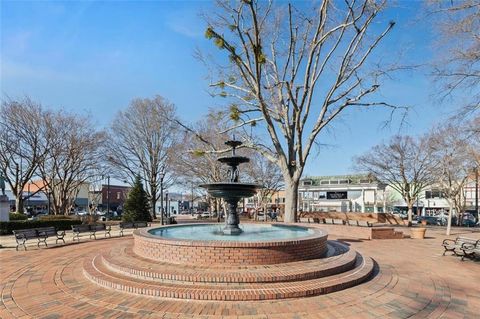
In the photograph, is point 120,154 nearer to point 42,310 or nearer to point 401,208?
point 42,310

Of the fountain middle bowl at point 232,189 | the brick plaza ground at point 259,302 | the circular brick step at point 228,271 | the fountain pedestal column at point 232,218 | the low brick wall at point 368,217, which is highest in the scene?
the fountain middle bowl at point 232,189

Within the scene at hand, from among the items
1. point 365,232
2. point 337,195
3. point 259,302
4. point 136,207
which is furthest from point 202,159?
point 337,195

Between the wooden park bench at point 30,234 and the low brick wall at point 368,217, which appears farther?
the low brick wall at point 368,217

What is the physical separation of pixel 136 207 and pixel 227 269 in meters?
25.1

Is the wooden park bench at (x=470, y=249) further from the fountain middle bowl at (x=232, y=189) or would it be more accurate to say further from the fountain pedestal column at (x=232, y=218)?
the fountain pedestal column at (x=232, y=218)

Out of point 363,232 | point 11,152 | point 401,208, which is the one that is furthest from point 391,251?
point 401,208

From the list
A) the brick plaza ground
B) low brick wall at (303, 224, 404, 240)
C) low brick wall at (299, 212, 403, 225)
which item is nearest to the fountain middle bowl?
the brick plaza ground

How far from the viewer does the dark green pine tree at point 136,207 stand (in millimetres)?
29656

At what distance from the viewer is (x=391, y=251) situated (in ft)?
40.3

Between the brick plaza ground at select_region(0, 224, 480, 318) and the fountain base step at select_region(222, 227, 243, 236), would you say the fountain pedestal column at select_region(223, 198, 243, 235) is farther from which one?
the brick plaza ground at select_region(0, 224, 480, 318)

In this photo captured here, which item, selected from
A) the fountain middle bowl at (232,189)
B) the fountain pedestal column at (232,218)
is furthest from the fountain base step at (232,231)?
the fountain middle bowl at (232,189)

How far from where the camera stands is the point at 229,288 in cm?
616

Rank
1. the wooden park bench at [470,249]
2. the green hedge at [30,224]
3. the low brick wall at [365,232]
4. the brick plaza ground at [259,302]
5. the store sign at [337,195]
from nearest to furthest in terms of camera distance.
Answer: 1. the brick plaza ground at [259,302]
2. the wooden park bench at [470,249]
3. the low brick wall at [365,232]
4. the green hedge at [30,224]
5. the store sign at [337,195]

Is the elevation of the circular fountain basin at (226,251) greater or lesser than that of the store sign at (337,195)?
greater
